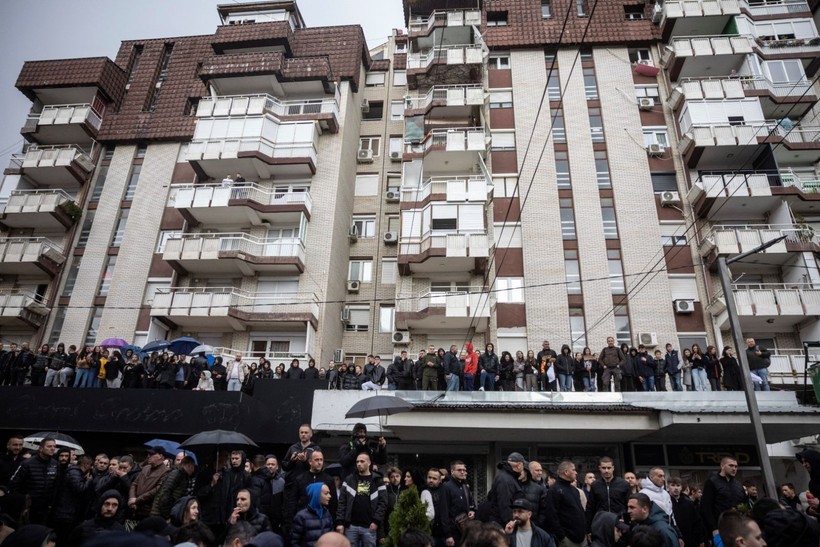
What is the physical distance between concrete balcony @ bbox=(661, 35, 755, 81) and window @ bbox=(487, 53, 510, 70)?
296 inches

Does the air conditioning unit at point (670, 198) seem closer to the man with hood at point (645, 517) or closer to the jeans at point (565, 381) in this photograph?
the jeans at point (565, 381)

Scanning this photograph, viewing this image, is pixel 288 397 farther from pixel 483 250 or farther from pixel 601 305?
pixel 601 305

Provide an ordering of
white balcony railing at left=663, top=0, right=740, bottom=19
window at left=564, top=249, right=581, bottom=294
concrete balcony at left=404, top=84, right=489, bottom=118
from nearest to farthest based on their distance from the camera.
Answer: window at left=564, top=249, right=581, bottom=294 → white balcony railing at left=663, top=0, right=740, bottom=19 → concrete balcony at left=404, top=84, right=489, bottom=118

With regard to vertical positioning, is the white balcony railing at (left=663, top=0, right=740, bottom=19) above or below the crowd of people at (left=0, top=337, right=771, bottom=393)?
above

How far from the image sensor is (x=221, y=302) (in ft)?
74.4

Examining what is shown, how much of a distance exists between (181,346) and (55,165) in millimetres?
15164

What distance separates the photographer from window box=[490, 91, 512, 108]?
88.5 ft

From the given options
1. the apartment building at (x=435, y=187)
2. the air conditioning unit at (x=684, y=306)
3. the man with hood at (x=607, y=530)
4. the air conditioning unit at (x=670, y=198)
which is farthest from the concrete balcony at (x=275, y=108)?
the man with hood at (x=607, y=530)

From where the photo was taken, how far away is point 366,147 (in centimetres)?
2988

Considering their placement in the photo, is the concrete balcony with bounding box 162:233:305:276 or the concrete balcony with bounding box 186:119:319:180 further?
the concrete balcony with bounding box 186:119:319:180

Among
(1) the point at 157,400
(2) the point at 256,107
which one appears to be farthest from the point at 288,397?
(2) the point at 256,107

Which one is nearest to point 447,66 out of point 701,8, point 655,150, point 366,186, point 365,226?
point 366,186

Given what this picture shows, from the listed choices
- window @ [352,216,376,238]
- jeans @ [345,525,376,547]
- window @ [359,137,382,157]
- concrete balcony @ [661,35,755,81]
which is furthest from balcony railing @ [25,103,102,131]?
concrete balcony @ [661,35,755,81]

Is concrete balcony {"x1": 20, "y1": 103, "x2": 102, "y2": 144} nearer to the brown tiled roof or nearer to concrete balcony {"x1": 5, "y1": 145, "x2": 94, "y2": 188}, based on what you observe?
concrete balcony {"x1": 5, "y1": 145, "x2": 94, "y2": 188}
